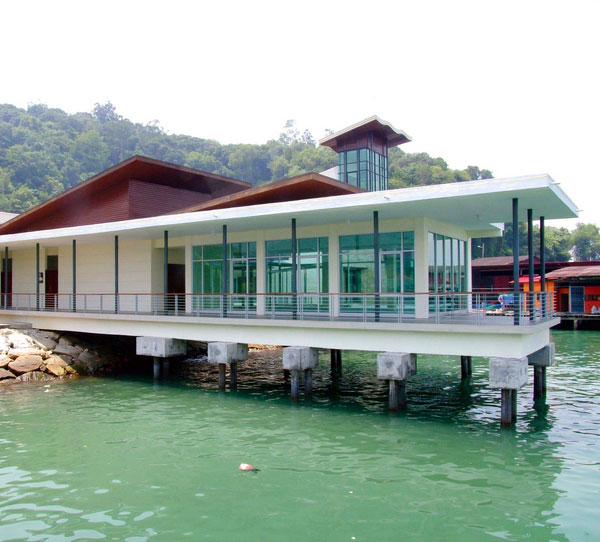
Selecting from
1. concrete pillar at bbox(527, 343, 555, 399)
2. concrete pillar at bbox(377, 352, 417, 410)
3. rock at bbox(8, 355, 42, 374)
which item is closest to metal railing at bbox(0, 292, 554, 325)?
concrete pillar at bbox(527, 343, 555, 399)

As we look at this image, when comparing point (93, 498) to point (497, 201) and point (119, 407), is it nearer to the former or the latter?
point (119, 407)

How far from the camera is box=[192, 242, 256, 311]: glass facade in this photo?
21234mm

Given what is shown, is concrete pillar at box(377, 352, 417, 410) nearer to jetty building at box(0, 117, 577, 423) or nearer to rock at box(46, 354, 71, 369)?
jetty building at box(0, 117, 577, 423)

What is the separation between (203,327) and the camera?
18000 millimetres

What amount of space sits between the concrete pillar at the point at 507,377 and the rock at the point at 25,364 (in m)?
15.4

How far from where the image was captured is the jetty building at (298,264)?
44.8 ft

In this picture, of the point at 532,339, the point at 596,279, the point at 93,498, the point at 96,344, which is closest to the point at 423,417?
the point at 532,339

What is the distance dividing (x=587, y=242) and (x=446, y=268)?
7513 centimetres

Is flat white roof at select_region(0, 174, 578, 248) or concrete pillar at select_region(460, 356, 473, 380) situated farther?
concrete pillar at select_region(460, 356, 473, 380)

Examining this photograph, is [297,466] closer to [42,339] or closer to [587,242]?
[42,339]

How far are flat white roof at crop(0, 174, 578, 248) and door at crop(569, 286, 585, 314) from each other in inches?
916

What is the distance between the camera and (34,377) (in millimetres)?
19922

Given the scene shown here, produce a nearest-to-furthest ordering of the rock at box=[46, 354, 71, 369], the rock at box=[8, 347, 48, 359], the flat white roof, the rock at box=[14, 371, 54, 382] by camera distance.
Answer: the flat white roof → the rock at box=[14, 371, 54, 382] → the rock at box=[8, 347, 48, 359] → the rock at box=[46, 354, 71, 369]

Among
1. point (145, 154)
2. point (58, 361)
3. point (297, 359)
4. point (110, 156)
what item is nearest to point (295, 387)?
point (297, 359)
